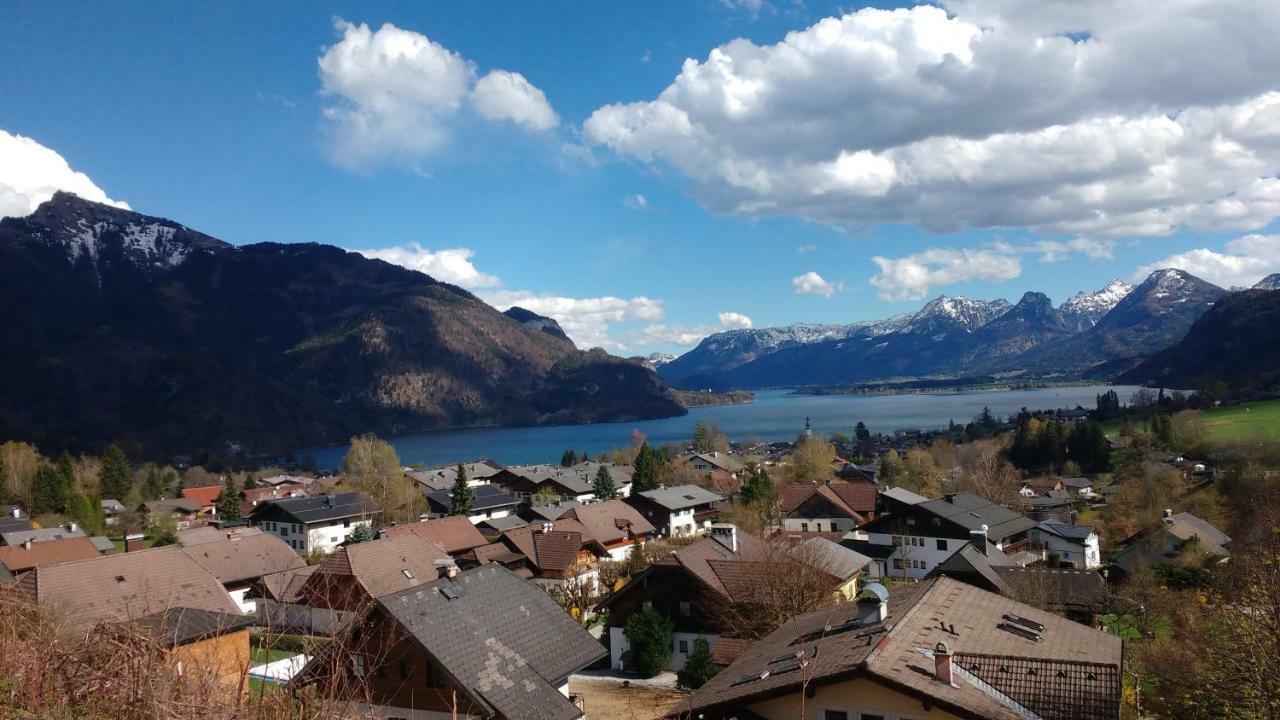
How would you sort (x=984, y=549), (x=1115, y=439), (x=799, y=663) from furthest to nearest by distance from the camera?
(x=1115, y=439)
(x=984, y=549)
(x=799, y=663)

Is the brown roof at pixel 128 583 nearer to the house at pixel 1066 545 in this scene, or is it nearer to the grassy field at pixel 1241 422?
the house at pixel 1066 545

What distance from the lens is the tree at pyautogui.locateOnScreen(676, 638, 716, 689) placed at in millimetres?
19250

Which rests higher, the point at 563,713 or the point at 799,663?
the point at 799,663

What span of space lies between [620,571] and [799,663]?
2300cm

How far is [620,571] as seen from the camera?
32844mm

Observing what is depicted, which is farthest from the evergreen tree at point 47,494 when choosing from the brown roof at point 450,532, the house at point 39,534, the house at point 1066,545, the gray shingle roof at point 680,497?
the house at point 1066,545

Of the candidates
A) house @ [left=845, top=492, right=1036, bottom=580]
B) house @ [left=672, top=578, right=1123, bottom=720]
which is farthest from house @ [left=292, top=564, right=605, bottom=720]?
house @ [left=845, top=492, right=1036, bottom=580]

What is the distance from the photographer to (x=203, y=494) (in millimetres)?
72688

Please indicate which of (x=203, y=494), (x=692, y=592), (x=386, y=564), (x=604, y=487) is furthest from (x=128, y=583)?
(x=203, y=494)

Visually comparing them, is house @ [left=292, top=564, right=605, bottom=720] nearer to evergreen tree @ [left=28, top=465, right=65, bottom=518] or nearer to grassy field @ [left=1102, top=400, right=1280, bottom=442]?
evergreen tree @ [left=28, top=465, right=65, bottom=518]

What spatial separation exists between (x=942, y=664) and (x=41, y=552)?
1776 inches

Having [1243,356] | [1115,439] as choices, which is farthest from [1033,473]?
[1243,356]

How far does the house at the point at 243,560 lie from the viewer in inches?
1294

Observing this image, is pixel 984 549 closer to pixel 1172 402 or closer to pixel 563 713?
pixel 563 713
